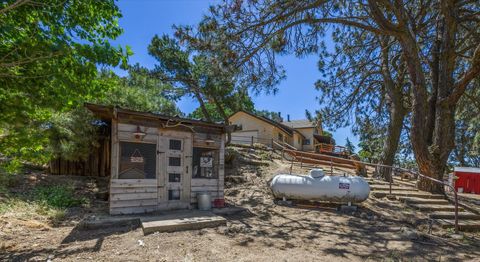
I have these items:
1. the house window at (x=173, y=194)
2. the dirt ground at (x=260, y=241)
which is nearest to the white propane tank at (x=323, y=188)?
the dirt ground at (x=260, y=241)

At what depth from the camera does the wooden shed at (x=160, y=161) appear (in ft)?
22.5

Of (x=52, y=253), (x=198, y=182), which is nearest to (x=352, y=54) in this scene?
(x=198, y=182)

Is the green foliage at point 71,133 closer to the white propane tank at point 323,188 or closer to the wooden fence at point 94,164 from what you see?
the wooden fence at point 94,164

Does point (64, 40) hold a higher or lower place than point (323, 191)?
higher

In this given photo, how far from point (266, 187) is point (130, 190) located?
18.0 feet

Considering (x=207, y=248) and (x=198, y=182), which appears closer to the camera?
(x=207, y=248)

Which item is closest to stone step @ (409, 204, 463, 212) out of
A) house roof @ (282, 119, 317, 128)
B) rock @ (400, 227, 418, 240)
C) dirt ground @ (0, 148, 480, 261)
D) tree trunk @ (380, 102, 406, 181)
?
dirt ground @ (0, 148, 480, 261)

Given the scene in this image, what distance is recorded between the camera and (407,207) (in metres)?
8.45

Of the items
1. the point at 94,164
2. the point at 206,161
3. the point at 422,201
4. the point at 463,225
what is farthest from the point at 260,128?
the point at 463,225

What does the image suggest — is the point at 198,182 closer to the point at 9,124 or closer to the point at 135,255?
the point at 135,255

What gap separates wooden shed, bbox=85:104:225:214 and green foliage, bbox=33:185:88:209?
191 centimetres

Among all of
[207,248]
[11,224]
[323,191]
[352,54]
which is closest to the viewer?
[207,248]

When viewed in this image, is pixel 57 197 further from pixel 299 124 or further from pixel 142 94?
pixel 299 124

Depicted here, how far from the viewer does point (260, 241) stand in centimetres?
555
